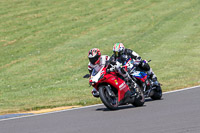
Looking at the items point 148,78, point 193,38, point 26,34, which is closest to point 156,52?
point 193,38

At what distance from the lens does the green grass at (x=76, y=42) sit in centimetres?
1792

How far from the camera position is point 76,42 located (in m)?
30.8

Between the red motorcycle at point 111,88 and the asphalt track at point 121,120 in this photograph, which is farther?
the red motorcycle at point 111,88

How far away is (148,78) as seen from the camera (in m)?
13.4

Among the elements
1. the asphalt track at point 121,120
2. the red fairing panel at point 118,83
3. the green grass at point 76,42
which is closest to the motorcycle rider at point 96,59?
the red fairing panel at point 118,83

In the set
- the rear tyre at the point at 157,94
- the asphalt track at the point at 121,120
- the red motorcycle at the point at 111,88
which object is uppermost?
the red motorcycle at the point at 111,88

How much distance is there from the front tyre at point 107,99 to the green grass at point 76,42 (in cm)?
272

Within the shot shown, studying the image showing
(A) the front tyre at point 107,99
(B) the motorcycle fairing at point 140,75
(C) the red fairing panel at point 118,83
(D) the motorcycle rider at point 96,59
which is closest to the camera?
(A) the front tyre at point 107,99

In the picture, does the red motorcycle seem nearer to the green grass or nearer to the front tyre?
the front tyre

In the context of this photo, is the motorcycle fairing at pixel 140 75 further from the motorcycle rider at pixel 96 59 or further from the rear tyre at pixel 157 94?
the motorcycle rider at pixel 96 59

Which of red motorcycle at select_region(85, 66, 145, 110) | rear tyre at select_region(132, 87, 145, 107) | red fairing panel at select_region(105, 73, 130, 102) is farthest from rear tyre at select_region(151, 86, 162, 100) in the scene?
red fairing panel at select_region(105, 73, 130, 102)

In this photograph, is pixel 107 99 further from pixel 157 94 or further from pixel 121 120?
pixel 157 94

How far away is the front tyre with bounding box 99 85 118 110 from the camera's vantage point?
11.3 meters

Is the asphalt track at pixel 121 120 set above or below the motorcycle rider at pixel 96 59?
below
